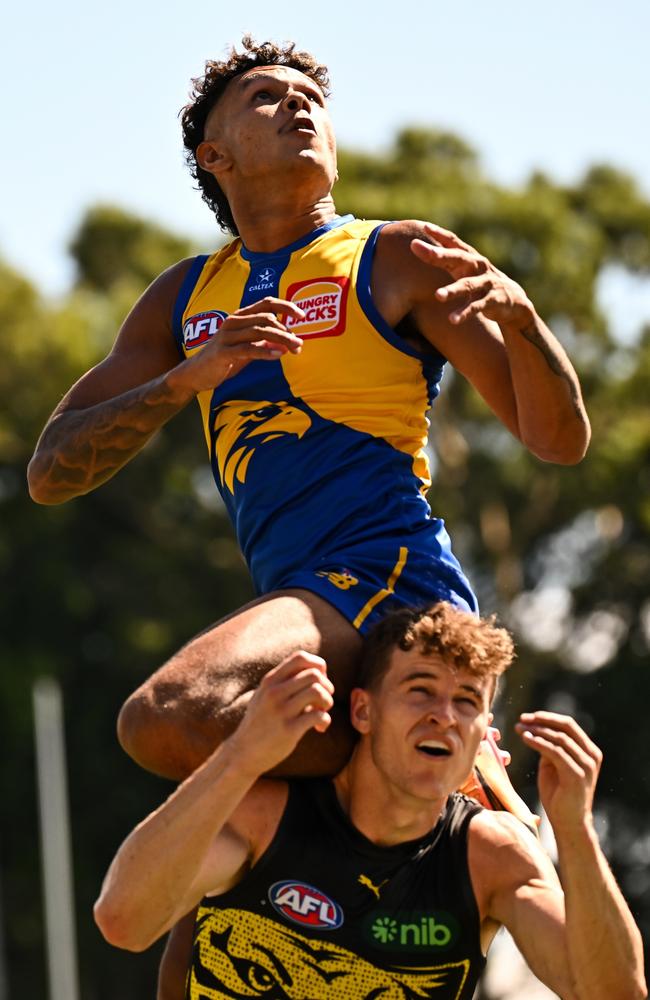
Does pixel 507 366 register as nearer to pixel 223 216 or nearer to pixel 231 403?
pixel 231 403

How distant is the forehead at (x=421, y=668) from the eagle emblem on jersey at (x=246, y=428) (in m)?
0.76

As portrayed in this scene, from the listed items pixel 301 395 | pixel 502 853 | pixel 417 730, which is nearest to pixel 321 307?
pixel 301 395

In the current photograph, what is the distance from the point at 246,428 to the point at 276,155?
2.80ft

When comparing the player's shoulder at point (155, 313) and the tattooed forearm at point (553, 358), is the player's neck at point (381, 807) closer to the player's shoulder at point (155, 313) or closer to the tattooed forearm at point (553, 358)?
the tattooed forearm at point (553, 358)

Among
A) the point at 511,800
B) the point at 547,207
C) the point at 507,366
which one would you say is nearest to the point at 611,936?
the point at 511,800

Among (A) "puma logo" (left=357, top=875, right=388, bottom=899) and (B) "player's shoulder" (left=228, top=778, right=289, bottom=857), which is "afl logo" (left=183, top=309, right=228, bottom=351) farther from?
(A) "puma logo" (left=357, top=875, right=388, bottom=899)

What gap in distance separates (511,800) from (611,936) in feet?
2.94

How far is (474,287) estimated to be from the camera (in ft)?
15.1

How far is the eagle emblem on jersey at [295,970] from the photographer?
16.2 ft

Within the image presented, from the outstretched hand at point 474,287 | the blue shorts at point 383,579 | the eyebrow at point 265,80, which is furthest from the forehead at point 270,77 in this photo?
the blue shorts at point 383,579

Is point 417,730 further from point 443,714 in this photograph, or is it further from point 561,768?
point 561,768

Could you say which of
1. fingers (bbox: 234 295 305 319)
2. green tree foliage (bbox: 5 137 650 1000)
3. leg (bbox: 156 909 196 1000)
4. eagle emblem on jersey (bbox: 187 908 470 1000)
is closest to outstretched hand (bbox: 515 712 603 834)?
eagle emblem on jersey (bbox: 187 908 470 1000)

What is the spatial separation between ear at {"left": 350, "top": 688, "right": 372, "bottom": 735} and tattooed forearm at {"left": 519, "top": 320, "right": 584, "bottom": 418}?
1013 mm

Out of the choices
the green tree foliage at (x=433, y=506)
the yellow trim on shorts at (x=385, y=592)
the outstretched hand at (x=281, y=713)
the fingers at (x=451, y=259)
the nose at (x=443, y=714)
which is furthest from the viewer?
the green tree foliage at (x=433, y=506)
